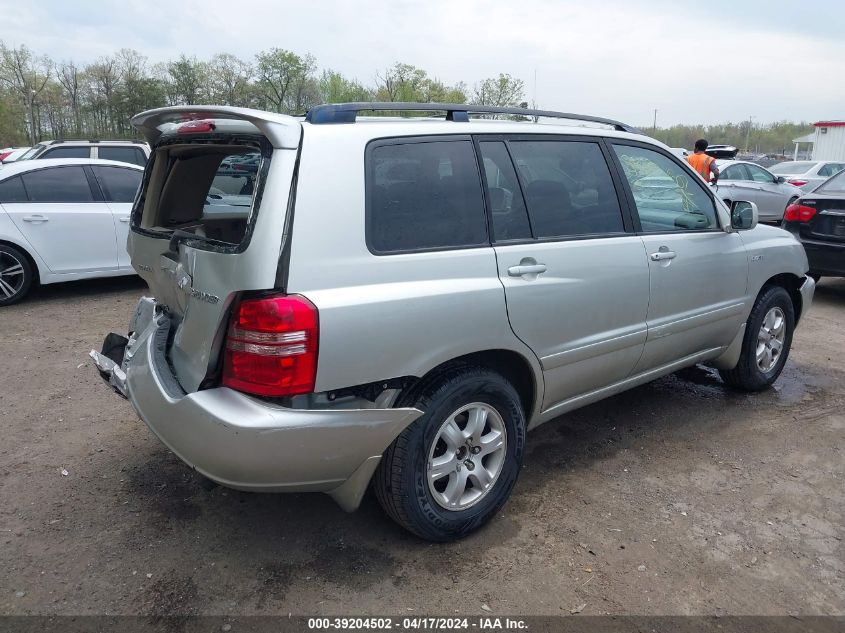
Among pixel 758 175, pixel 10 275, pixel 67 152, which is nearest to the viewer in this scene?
pixel 10 275

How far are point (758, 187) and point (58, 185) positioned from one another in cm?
1295

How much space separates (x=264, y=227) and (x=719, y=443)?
9.95 feet

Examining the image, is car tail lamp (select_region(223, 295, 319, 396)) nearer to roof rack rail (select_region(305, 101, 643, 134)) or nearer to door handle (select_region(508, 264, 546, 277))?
roof rack rail (select_region(305, 101, 643, 134))

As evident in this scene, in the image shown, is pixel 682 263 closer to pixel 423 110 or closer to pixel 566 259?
pixel 566 259

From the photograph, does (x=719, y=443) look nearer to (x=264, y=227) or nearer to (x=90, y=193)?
(x=264, y=227)

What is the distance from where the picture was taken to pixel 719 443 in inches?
153

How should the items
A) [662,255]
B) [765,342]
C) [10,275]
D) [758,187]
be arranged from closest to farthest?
[662,255]
[765,342]
[10,275]
[758,187]

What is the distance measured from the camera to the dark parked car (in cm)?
716

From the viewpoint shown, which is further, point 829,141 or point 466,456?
point 829,141

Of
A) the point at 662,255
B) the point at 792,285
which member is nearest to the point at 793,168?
the point at 792,285

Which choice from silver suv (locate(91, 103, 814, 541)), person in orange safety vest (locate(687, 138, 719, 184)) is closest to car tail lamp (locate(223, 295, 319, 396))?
silver suv (locate(91, 103, 814, 541))

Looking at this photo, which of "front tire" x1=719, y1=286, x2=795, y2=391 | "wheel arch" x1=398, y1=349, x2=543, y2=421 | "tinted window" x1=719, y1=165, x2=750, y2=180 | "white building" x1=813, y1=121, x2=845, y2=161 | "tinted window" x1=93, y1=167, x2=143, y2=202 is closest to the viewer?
"wheel arch" x1=398, y1=349, x2=543, y2=421

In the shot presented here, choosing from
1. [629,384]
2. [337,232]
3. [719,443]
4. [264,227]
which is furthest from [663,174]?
[264,227]

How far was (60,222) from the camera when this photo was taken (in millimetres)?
6891
